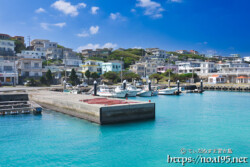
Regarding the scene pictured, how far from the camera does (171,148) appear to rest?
52.3 feet

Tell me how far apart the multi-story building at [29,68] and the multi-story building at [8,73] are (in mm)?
2939

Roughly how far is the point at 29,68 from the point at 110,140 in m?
58.6

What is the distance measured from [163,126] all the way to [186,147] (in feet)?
19.7

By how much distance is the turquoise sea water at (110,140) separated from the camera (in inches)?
559

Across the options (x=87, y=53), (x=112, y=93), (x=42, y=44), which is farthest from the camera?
(x=87, y=53)

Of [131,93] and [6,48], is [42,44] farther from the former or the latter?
[131,93]

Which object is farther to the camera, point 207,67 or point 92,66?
point 207,67

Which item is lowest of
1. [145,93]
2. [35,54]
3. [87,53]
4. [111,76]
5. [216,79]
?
[145,93]

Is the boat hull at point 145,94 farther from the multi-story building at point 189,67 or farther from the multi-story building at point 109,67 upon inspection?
the multi-story building at point 189,67

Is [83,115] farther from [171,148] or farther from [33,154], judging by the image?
[171,148]

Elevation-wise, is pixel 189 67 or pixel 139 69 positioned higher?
pixel 189 67

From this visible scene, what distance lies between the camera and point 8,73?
62344mm

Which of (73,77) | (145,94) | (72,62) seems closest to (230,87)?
(145,94)

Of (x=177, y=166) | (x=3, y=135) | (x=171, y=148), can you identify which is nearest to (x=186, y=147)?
(x=171, y=148)
